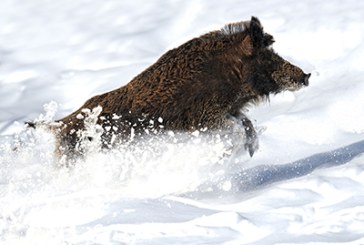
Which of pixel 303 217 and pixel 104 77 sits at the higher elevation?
pixel 104 77

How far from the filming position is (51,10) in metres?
17.4

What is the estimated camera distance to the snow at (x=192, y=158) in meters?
6.75

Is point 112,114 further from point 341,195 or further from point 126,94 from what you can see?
point 341,195

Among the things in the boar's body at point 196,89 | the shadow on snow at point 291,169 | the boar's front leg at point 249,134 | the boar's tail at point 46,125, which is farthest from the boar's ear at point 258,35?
the boar's tail at point 46,125

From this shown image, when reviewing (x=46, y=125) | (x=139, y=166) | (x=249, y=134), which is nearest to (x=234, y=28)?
(x=249, y=134)

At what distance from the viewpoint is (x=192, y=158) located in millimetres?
8430

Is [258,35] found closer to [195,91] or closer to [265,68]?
[265,68]

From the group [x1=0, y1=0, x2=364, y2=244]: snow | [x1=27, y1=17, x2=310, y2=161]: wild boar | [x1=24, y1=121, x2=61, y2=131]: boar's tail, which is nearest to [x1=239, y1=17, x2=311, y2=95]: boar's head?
[x1=27, y1=17, x2=310, y2=161]: wild boar

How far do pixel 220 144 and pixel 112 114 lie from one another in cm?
94

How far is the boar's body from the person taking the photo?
26.8ft

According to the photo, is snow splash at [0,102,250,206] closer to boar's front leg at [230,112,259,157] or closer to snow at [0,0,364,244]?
snow at [0,0,364,244]

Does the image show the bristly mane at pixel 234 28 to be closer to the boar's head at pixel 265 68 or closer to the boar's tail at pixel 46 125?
the boar's head at pixel 265 68

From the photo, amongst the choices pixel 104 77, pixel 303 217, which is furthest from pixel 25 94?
pixel 303 217

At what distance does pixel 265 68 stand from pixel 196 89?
742 mm
